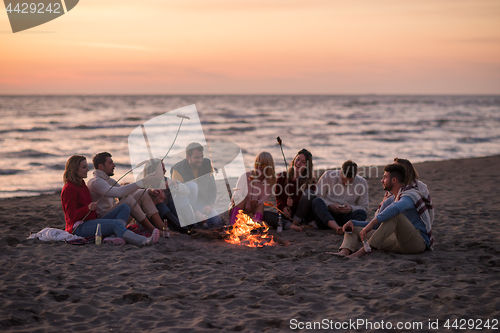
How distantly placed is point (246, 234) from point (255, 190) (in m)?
0.77

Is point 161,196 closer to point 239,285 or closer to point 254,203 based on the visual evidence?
point 254,203

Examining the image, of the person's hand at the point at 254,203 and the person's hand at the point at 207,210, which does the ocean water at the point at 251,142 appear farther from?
the person's hand at the point at 254,203

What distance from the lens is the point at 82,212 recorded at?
18.0 ft

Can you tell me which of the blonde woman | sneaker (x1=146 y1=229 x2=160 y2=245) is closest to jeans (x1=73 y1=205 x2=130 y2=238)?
sneaker (x1=146 y1=229 x2=160 y2=245)

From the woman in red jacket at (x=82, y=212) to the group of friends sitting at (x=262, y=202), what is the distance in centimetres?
1

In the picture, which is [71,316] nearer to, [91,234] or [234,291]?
[234,291]

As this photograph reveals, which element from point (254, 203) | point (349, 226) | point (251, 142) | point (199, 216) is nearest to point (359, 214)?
point (349, 226)

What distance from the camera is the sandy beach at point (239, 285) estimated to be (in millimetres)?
3535

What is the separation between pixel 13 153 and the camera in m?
17.1

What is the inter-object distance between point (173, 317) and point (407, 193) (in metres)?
2.94

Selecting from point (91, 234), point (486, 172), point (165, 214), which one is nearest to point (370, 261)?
point (165, 214)

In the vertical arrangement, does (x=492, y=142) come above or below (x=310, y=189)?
below

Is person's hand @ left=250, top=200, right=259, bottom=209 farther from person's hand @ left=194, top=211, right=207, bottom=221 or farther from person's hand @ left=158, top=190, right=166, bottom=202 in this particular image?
person's hand @ left=158, top=190, right=166, bottom=202

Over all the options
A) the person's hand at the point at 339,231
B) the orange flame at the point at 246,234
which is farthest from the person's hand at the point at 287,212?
the person's hand at the point at 339,231
